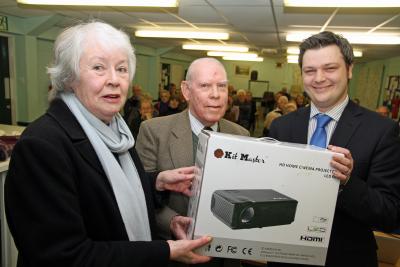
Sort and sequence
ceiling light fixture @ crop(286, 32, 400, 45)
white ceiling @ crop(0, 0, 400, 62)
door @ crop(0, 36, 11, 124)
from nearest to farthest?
white ceiling @ crop(0, 0, 400, 62), door @ crop(0, 36, 11, 124), ceiling light fixture @ crop(286, 32, 400, 45)

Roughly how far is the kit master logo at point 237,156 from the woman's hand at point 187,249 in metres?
→ 0.25

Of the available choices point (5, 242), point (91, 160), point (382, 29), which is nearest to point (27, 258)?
point (91, 160)

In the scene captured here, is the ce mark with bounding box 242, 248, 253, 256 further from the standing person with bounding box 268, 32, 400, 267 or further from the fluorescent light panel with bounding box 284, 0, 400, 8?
the fluorescent light panel with bounding box 284, 0, 400, 8

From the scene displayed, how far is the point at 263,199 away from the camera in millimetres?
921

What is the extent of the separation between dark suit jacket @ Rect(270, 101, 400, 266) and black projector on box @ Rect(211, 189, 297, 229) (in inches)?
9.4

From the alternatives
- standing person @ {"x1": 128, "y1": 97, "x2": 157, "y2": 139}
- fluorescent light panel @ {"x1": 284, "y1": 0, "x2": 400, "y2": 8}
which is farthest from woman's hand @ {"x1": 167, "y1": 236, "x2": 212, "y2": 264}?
standing person @ {"x1": 128, "y1": 97, "x2": 157, "y2": 139}

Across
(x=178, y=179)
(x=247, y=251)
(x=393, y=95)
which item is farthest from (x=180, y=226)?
(x=393, y=95)

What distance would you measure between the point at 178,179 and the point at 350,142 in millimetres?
653

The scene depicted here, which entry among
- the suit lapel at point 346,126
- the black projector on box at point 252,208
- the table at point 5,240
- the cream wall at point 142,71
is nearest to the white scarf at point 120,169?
the black projector on box at point 252,208

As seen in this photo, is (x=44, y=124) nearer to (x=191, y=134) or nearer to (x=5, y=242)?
(x=191, y=134)

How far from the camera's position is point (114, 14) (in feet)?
16.6

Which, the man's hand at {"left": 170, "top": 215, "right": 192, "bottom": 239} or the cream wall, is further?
the cream wall

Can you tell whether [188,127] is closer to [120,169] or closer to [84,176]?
[120,169]

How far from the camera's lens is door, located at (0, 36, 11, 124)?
5.74m
